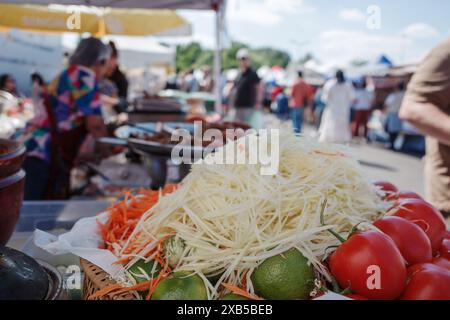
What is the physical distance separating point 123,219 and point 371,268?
908mm

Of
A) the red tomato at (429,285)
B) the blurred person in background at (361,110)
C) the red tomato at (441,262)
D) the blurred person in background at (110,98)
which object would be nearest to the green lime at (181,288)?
the red tomato at (429,285)

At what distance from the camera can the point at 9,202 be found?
54.5 inches

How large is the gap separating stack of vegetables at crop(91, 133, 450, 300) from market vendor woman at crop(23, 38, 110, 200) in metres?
Answer: 1.88

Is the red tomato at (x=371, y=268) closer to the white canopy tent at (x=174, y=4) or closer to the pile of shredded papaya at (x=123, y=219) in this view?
the pile of shredded papaya at (x=123, y=219)

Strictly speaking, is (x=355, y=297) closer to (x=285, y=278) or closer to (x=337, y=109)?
(x=285, y=278)

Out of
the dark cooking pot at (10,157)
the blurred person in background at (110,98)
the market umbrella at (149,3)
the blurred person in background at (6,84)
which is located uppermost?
the market umbrella at (149,3)

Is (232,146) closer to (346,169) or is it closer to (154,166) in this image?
(346,169)

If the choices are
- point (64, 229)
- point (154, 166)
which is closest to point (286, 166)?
point (64, 229)

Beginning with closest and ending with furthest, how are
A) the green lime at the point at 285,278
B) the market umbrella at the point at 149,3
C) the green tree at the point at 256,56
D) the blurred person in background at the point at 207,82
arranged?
the green lime at the point at 285,278, the market umbrella at the point at 149,3, the blurred person in background at the point at 207,82, the green tree at the point at 256,56

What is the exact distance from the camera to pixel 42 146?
10.4ft

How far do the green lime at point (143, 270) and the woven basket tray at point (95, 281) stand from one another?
61 mm

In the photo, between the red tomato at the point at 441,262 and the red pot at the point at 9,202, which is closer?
the red tomato at the point at 441,262

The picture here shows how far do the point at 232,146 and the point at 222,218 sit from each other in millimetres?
389

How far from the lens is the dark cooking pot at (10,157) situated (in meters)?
1.36
